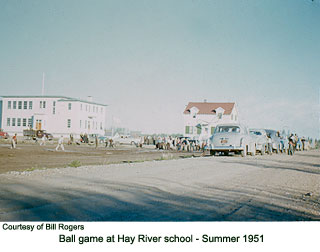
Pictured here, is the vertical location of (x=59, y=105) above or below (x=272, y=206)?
above

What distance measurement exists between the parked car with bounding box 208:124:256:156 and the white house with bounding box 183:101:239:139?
45.6 metres

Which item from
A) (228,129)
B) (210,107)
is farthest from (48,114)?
(228,129)

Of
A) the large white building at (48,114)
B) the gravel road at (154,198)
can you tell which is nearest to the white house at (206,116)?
the large white building at (48,114)

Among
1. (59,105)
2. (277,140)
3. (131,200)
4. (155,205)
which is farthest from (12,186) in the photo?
(59,105)

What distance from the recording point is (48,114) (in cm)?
6800

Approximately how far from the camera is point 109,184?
10.3 m

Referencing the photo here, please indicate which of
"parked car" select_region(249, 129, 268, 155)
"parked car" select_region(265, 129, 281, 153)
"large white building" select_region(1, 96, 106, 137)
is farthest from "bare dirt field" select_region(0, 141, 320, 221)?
"large white building" select_region(1, 96, 106, 137)

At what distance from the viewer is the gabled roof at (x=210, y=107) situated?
73062 mm

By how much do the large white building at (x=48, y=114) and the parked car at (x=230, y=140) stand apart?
151 feet

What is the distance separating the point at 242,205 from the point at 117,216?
8.64ft

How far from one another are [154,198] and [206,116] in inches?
2580

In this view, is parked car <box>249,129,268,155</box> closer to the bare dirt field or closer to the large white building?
the bare dirt field

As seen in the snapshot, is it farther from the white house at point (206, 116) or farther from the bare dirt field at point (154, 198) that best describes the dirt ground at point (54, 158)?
the white house at point (206, 116)
